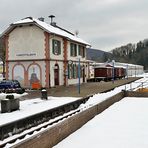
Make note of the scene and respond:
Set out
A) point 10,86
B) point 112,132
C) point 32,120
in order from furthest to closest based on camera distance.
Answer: point 10,86 → point 32,120 → point 112,132

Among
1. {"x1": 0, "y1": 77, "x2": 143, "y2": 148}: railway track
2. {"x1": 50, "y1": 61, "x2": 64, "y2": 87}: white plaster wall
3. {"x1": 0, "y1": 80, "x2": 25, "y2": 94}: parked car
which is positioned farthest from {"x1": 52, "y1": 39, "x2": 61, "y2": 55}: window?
{"x1": 0, "y1": 77, "x2": 143, "y2": 148}: railway track

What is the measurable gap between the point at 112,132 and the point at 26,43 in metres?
20.3

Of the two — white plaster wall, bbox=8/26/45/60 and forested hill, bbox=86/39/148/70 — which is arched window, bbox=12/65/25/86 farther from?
forested hill, bbox=86/39/148/70

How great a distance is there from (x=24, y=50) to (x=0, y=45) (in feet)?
60.1

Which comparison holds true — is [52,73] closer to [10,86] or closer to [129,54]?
[10,86]

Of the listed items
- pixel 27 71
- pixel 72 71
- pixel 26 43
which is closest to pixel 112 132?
pixel 27 71

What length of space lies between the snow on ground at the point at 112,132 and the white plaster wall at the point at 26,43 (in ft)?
47.6

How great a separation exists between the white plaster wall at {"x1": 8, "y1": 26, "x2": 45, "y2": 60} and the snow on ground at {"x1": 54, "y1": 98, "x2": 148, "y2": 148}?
14500 millimetres

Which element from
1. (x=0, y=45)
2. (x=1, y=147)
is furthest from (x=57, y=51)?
(x=1, y=147)

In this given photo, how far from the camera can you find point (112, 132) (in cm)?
1230

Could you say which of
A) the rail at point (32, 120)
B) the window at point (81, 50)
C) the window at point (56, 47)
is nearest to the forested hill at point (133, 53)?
the window at point (81, 50)

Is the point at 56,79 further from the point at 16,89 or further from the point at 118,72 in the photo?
the point at 118,72

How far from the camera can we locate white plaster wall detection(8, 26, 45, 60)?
30375mm

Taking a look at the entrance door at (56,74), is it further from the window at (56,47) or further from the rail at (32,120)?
the rail at (32,120)
